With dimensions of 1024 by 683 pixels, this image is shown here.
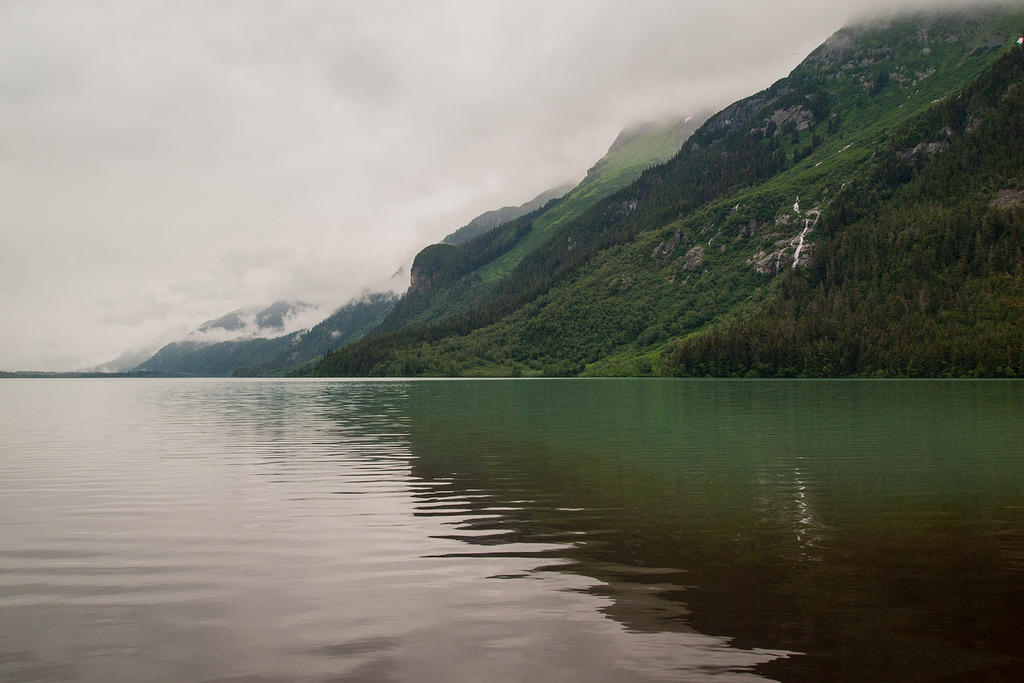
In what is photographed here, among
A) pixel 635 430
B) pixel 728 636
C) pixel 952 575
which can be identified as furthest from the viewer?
pixel 635 430

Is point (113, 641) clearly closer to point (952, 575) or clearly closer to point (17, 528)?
point (17, 528)

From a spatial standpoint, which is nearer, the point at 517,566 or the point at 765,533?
the point at 517,566

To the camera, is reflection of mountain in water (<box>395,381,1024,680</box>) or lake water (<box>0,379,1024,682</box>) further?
reflection of mountain in water (<box>395,381,1024,680</box>)

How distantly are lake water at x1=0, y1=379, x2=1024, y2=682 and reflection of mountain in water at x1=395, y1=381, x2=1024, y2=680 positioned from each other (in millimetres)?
108

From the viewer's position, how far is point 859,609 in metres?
16.1

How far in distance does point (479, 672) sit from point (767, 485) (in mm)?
25304

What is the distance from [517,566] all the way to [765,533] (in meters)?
9.47

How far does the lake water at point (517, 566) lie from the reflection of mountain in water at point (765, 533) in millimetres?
108

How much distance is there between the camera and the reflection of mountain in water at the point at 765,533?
14.8 meters

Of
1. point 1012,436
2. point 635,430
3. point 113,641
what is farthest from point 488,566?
point 1012,436

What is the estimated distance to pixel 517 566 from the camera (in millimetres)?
20344

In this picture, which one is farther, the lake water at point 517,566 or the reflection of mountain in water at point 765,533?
the reflection of mountain in water at point 765,533

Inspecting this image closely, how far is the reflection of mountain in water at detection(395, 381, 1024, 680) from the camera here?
14.8 metres

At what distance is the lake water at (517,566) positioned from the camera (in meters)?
13.6
